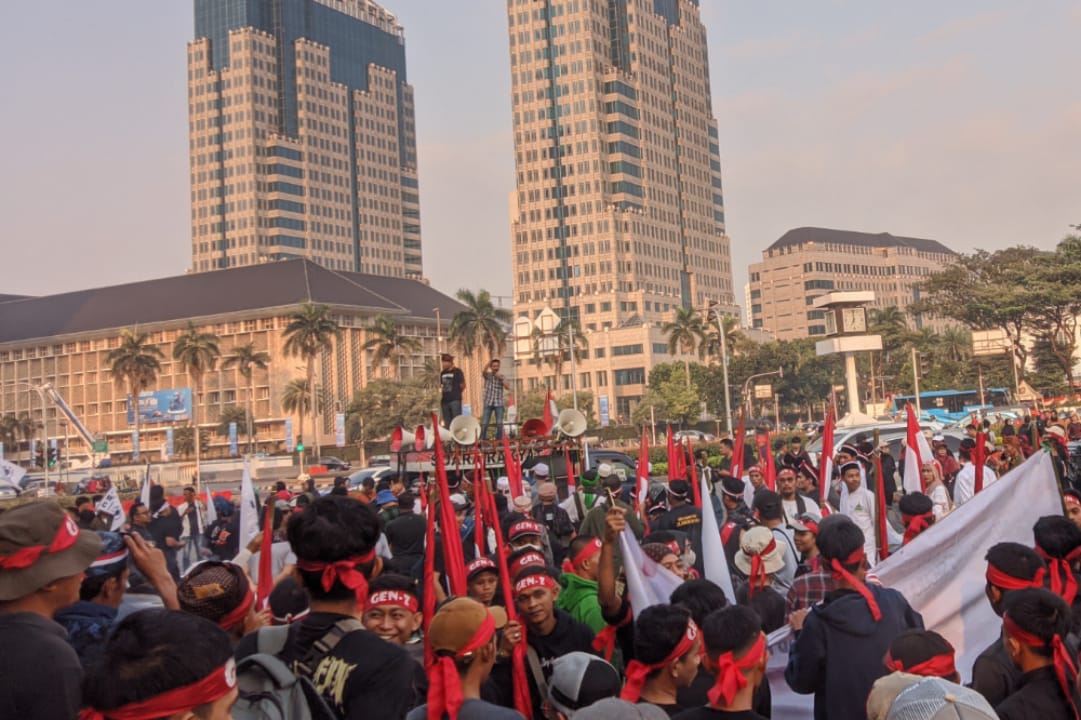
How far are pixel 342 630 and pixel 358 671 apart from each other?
159 millimetres

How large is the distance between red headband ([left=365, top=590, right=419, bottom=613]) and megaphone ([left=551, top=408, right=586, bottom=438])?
34.7ft

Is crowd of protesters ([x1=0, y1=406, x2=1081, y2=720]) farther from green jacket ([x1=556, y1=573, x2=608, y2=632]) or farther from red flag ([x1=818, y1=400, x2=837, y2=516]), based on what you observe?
red flag ([x1=818, y1=400, x2=837, y2=516])

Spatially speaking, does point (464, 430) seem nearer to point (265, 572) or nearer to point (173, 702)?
point (265, 572)

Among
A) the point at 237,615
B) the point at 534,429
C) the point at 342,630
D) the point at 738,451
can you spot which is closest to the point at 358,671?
the point at 342,630

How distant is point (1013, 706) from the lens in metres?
3.88

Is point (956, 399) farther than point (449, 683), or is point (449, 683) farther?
point (956, 399)

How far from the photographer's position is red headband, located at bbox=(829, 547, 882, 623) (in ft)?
15.8

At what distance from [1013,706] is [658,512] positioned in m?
6.61

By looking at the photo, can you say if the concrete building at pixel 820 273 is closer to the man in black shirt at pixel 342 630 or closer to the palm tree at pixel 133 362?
the palm tree at pixel 133 362

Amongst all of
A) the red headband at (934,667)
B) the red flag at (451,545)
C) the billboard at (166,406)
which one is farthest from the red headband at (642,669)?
the billboard at (166,406)

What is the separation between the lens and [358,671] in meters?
3.52

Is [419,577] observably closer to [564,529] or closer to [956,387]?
[564,529]

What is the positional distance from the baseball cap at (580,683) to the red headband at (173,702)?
4.97ft

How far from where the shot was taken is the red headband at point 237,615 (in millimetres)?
3904
